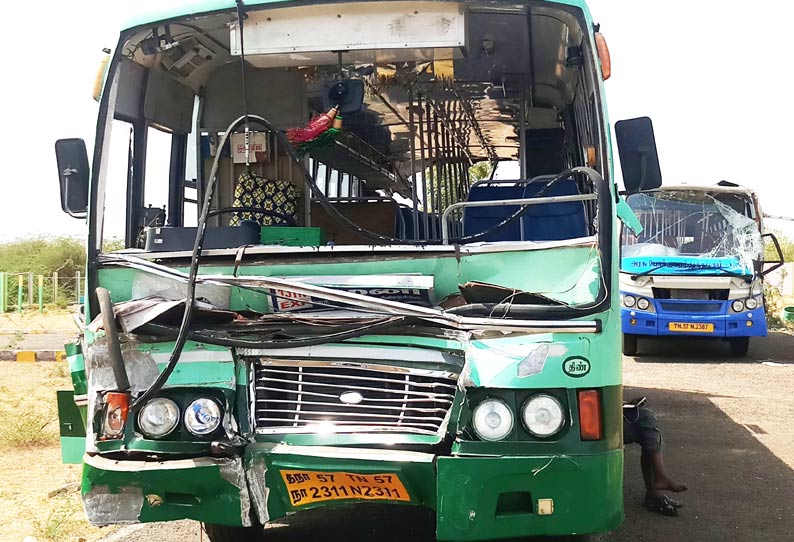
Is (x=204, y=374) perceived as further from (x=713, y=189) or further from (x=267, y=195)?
(x=713, y=189)

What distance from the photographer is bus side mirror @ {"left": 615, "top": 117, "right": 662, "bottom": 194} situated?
422 centimetres

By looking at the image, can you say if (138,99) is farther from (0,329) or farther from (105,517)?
(0,329)

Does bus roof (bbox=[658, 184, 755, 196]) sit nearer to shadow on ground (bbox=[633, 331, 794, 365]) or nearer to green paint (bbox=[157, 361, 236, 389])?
shadow on ground (bbox=[633, 331, 794, 365])

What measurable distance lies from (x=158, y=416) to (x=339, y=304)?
89cm

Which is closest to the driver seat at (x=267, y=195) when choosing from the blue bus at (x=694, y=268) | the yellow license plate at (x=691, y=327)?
the blue bus at (x=694, y=268)

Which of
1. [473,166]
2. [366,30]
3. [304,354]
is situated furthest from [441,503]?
[473,166]

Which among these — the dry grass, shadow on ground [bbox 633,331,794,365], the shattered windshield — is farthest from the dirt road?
the shattered windshield

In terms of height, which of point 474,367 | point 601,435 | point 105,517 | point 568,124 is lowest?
point 105,517

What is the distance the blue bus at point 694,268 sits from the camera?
42.7 feet

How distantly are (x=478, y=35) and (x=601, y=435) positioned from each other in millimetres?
2277

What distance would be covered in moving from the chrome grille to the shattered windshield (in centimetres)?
1024

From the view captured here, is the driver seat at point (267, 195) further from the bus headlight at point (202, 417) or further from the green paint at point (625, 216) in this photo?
the bus headlight at point (202, 417)

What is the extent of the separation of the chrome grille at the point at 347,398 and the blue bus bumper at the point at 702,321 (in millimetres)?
10120

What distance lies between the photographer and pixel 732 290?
13.0m
